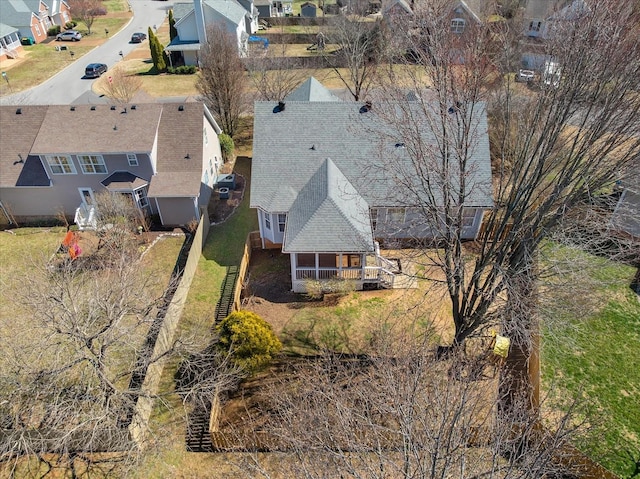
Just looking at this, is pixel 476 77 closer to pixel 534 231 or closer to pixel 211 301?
pixel 534 231

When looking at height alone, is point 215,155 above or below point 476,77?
below

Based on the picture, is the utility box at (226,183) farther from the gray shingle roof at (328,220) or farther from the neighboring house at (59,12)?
the neighboring house at (59,12)

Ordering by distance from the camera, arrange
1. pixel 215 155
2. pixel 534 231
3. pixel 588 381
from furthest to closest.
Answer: pixel 215 155, pixel 588 381, pixel 534 231

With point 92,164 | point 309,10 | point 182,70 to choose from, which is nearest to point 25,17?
point 182,70

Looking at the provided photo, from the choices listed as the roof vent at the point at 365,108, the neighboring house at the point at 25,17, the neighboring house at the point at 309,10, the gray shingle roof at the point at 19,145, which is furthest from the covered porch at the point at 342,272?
the neighboring house at the point at 25,17

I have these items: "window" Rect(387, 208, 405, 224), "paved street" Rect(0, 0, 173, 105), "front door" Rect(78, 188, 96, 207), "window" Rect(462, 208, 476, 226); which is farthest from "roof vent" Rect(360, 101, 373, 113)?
"paved street" Rect(0, 0, 173, 105)

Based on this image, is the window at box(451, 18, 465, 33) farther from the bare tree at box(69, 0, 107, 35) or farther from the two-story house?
the two-story house

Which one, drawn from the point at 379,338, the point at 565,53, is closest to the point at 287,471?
the point at 379,338
